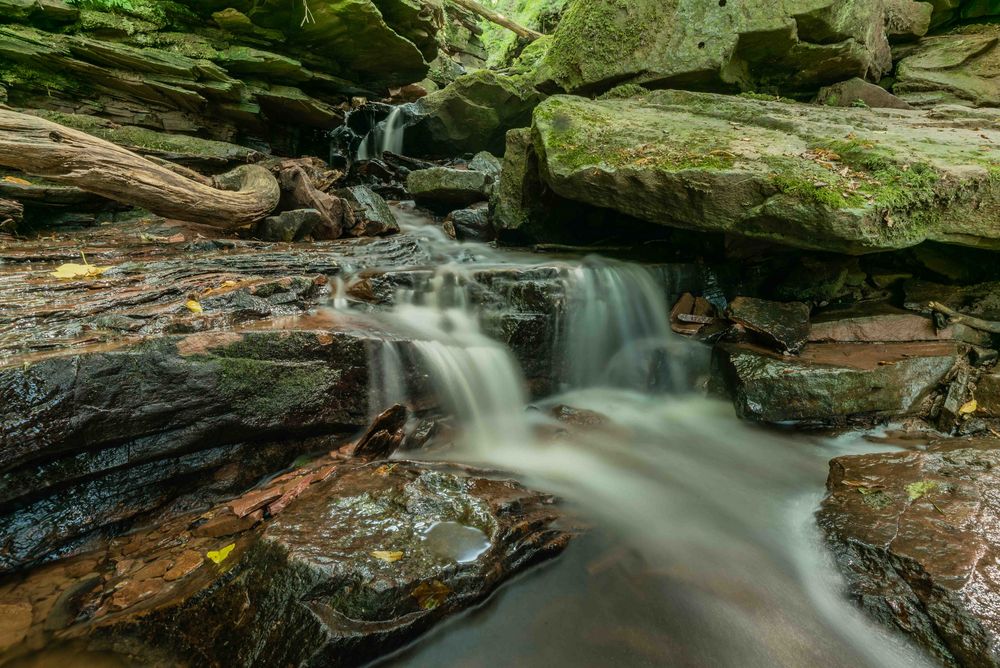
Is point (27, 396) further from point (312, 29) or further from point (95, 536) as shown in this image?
point (312, 29)

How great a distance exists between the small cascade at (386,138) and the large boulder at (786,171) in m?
7.50

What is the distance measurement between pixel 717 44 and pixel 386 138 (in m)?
8.70

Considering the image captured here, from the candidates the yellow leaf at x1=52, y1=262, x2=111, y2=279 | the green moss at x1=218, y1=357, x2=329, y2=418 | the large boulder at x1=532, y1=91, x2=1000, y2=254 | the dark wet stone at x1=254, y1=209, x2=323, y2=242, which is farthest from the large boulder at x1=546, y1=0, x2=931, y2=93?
the yellow leaf at x1=52, y1=262, x2=111, y2=279

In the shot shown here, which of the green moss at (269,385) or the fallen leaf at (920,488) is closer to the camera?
the fallen leaf at (920,488)

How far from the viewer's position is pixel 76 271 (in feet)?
14.3

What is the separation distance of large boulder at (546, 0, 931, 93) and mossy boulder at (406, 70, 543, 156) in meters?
3.36

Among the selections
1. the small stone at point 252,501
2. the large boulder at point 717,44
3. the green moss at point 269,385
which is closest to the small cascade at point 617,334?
the green moss at point 269,385

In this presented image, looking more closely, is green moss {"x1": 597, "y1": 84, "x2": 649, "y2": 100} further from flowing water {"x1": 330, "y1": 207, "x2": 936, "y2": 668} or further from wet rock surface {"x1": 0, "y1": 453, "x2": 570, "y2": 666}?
wet rock surface {"x1": 0, "y1": 453, "x2": 570, "y2": 666}

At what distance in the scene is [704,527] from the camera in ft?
10.3

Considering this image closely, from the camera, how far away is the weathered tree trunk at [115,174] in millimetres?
4844

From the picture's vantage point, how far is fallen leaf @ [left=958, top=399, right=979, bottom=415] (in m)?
4.21

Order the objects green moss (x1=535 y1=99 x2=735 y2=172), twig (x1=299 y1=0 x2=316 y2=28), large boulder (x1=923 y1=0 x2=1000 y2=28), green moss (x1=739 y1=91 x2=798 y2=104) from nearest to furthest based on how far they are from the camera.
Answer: green moss (x1=535 y1=99 x2=735 y2=172) → green moss (x1=739 y1=91 x2=798 y2=104) → large boulder (x1=923 y1=0 x2=1000 y2=28) → twig (x1=299 y1=0 x2=316 y2=28)

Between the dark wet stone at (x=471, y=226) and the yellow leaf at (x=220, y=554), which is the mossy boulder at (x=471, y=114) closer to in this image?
the dark wet stone at (x=471, y=226)

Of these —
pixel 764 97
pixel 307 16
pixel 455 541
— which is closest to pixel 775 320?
pixel 455 541
